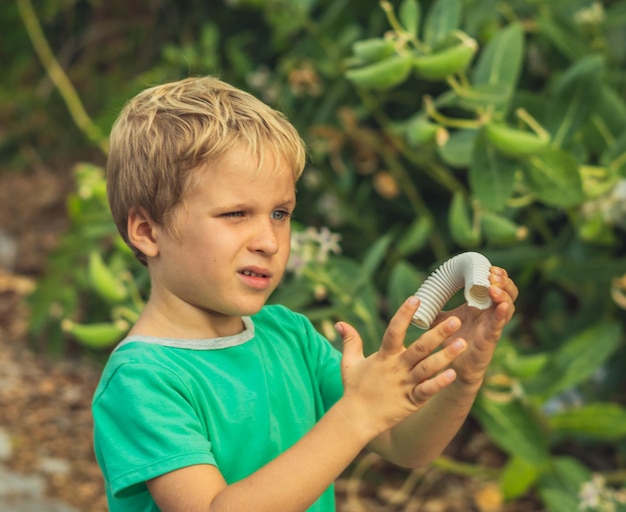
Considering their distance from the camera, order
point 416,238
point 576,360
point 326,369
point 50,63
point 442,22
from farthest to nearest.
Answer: point 50,63 → point 416,238 → point 576,360 → point 442,22 → point 326,369

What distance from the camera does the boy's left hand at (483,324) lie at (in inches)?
31.5

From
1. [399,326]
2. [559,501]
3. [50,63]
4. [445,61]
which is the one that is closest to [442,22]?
[445,61]

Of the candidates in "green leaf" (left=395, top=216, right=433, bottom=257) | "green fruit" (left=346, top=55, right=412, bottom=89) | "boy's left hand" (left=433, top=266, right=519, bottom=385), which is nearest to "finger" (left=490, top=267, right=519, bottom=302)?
"boy's left hand" (left=433, top=266, right=519, bottom=385)

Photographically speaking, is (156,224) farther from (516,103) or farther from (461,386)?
(516,103)

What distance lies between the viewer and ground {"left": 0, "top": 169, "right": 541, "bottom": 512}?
2.05 metres

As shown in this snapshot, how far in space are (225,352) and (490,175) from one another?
781 mm

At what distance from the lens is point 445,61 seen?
4.78 feet

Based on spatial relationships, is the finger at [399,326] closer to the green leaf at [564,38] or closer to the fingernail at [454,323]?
the fingernail at [454,323]

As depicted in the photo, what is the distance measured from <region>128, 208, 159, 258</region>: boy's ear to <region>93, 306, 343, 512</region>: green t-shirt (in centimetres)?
8

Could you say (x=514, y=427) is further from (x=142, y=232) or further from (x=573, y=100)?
(x=142, y=232)

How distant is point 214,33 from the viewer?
2430 millimetres

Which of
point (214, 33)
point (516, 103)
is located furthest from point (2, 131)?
point (516, 103)

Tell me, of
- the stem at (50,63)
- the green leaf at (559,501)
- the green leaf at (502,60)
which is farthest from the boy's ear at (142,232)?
the stem at (50,63)

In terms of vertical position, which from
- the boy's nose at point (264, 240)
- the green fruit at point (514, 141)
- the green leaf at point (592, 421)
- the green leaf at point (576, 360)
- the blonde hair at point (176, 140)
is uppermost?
the blonde hair at point (176, 140)
